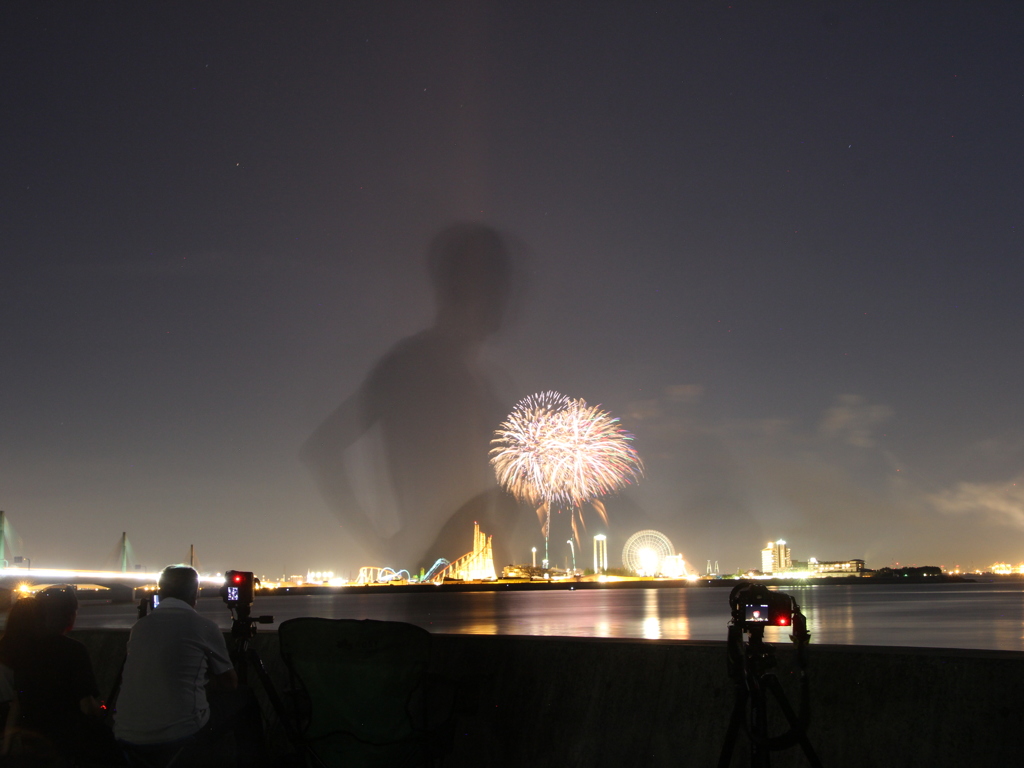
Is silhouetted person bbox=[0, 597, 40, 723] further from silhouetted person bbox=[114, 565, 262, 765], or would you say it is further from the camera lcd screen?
the camera lcd screen

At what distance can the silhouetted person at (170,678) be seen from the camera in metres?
4.58

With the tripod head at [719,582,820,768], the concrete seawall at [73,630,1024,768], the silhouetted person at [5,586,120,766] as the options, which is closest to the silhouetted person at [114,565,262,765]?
the silhouetted person at [5,586,120,766]

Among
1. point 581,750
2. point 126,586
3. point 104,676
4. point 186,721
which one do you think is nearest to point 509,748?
point 581,750

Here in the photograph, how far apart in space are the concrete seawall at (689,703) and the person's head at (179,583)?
1.70m

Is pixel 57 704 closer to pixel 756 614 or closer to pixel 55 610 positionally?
pixel 55 610

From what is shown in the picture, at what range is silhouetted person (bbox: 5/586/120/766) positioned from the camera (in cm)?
504

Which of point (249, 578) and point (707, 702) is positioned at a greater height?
point (249, 578)

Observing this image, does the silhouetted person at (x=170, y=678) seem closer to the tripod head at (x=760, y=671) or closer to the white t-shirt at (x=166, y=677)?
the white t-shirt at (x=166, y=677)

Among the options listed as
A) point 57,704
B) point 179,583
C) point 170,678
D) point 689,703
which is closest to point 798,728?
point 689,703

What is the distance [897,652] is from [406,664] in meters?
2.60

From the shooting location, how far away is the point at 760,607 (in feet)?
15.0

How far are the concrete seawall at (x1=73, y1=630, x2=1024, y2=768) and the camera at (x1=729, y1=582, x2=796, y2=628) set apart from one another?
58 centimetres

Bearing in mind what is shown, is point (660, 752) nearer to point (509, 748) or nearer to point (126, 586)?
point (509, 748)

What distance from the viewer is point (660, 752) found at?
524 cm
